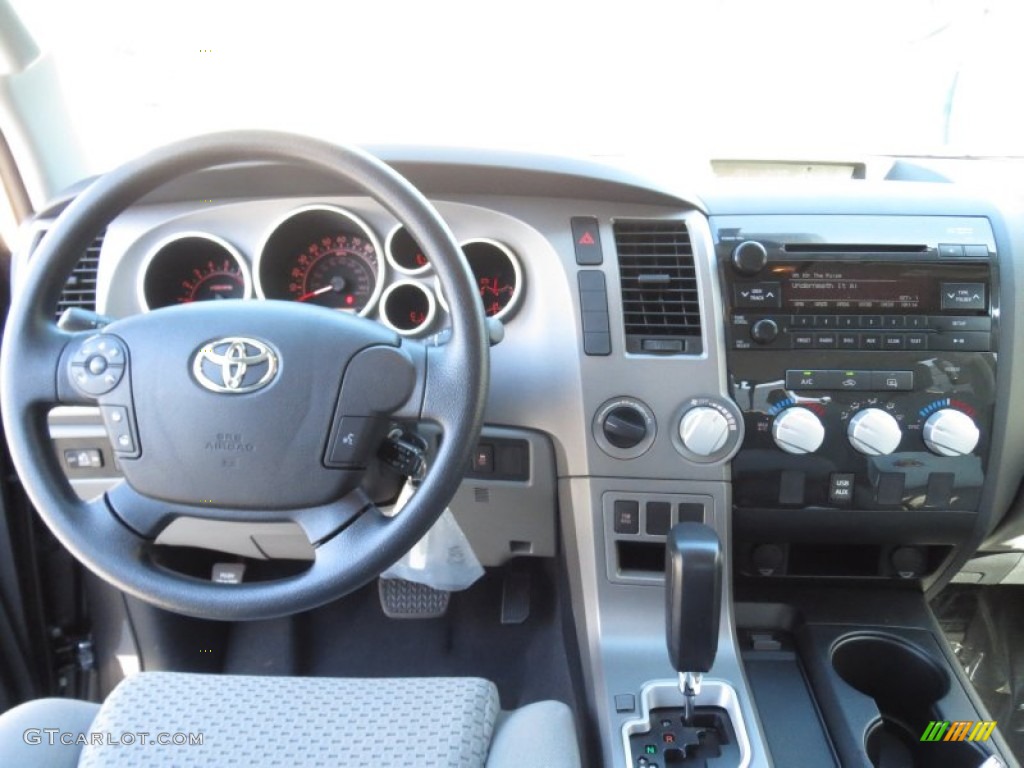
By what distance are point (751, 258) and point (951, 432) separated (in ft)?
1.53

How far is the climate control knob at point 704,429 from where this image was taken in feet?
4.21

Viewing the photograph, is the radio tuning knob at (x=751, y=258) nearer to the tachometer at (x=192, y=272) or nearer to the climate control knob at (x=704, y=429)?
the climate control knob at (x=704, y=429)

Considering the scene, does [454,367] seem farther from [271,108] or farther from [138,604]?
[138,604]

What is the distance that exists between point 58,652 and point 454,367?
1434 mm

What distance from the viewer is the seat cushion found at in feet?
3.37

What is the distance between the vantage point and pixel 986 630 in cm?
208

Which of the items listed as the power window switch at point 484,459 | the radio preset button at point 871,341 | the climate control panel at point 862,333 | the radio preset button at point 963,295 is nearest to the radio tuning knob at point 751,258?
the climate control panel at point 862,333

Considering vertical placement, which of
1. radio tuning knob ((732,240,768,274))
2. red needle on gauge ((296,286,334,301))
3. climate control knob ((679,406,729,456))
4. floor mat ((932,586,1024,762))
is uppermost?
radio tuning knob ((732,240,768,274))

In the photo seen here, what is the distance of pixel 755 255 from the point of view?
129cm

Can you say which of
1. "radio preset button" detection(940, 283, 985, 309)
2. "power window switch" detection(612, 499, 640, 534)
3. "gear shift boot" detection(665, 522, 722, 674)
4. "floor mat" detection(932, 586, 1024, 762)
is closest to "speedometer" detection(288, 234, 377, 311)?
"power window switch" detection(612, 499, 640, 534)

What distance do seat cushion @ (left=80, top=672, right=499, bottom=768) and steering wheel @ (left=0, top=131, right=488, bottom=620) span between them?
0.82 ft

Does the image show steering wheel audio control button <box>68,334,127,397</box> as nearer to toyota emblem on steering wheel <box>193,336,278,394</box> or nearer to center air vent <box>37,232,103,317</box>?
toyota emblem on steering wheel <box>193,336,278,394</box>

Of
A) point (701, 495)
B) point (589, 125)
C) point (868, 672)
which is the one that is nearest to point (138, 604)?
point (701, 495)

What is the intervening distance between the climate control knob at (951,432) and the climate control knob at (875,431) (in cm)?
5
